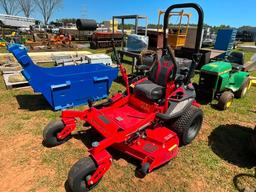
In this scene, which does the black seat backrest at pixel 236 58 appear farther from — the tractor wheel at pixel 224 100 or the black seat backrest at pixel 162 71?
the black seat backrest at pixel 162 71

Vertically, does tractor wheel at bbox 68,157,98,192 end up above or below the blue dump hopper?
below

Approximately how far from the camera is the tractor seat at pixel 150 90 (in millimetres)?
3504

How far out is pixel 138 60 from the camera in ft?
24.2

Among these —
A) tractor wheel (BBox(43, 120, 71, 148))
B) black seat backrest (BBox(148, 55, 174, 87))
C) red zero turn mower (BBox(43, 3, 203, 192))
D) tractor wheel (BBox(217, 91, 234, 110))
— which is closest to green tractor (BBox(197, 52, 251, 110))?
tractor wheel (BBox(217, 91, 234, 110))

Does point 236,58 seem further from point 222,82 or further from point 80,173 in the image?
point 80,173

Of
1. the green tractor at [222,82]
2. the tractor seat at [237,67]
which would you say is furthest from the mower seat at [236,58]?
the tractor seat at [237,67]

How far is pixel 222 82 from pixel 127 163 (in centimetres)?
364

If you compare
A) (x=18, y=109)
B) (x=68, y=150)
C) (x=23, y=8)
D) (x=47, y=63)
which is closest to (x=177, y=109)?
(x=68, y=150)

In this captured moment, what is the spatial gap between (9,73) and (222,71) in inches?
285

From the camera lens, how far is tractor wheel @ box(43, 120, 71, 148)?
11.3ft

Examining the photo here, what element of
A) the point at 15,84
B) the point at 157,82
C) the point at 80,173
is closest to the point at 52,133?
the point at 80,173

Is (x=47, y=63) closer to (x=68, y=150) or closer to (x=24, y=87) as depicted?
(x=24, y=87)

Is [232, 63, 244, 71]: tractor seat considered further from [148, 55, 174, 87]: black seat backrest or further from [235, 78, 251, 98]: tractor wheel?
[148, 55, 174, 87]: black seat backrest

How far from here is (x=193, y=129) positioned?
3.98m
